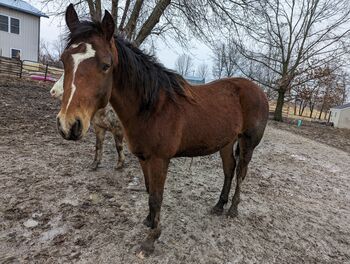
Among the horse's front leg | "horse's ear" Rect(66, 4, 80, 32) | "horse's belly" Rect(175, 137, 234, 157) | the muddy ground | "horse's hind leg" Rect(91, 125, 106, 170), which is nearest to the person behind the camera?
"horse's ear" Rect(66, 4, 80, 32)

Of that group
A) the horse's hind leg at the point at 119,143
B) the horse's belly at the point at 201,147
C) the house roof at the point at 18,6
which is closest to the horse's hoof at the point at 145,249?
the horse's belly at the point at 201,147

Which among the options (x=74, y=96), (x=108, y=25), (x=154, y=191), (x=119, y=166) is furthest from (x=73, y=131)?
(x=119, y=166)

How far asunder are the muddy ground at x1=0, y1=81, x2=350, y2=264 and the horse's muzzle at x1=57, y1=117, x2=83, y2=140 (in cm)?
121

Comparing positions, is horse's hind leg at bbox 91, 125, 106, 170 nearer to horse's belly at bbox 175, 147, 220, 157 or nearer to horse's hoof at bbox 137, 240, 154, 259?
horse's belly at bbox 175, 147, 220, 157

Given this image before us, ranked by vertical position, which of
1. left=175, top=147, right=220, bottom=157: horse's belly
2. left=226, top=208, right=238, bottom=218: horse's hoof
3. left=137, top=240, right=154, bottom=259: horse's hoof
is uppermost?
left=175, top=147, right=220, bottom=157: horse's belly

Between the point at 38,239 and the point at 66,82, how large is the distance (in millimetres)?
1569

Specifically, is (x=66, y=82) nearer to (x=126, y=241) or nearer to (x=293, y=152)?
(x=126, y=241)

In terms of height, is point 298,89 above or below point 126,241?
above

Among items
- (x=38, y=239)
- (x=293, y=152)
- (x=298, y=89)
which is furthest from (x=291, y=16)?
(x=38, y=239)

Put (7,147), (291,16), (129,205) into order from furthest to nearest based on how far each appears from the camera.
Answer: (291,16) < (7,147) < (129,205)

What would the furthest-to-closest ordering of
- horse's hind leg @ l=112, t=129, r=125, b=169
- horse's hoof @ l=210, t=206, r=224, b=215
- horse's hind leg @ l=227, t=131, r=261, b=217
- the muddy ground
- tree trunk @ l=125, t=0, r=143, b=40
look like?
tree trunk @ l=125, t=0, r=143, b=40 → horse's hind leg @ l=112, t=129, r=125, b=169 → horse's hoof @ l=210, t=206, r=224, b=215 → horse's hind leg @ l=227, t=131, r=261, b=217 → the muddy ground

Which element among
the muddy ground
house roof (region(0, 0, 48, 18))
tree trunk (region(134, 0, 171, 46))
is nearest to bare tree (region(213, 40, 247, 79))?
tree trunk (region(134, 0, 171, 46))

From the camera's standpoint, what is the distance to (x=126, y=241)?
2.43m

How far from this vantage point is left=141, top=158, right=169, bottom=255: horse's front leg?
217cm
